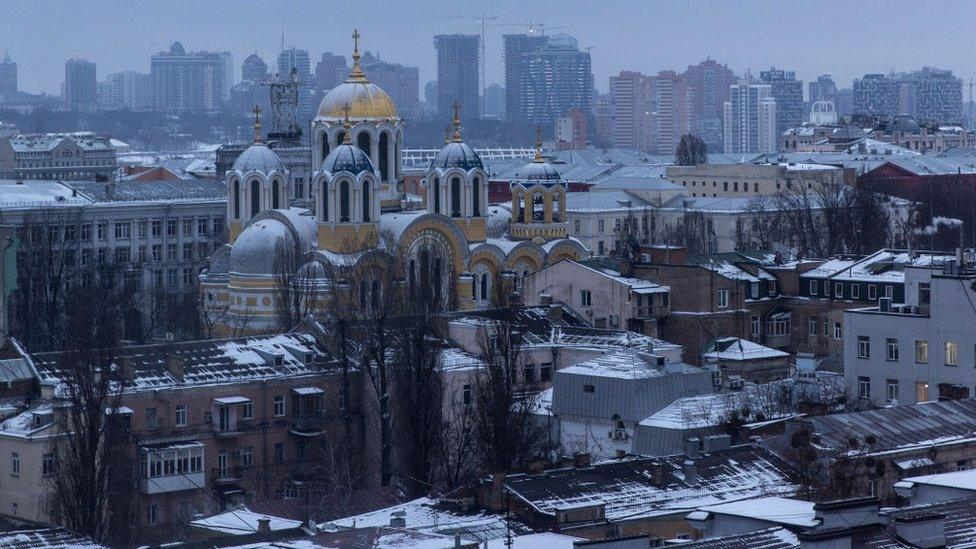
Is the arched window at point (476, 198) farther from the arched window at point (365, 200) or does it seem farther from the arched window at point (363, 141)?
the arched window at point (365, 200)

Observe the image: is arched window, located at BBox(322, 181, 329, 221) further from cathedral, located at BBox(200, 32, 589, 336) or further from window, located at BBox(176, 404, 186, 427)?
window, located at BBox(176, 404, 186, 427)

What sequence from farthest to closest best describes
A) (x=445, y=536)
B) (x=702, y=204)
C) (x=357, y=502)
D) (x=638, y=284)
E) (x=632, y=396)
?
(x=702, y=204)
(x=638, y=284)
(x=632, y=396)
(x=357, y=502)
(x=445, y=536)

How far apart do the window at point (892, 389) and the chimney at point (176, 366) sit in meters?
10.3

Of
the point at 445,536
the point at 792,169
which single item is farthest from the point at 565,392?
the point at 792,169

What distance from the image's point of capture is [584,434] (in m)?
35.8

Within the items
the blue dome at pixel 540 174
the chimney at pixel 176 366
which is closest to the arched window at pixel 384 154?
the blue dome at pixel 540 174

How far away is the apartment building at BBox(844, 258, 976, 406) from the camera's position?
36.2m

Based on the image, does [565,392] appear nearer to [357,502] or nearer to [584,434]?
[584,434]

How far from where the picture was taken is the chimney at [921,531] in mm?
19547

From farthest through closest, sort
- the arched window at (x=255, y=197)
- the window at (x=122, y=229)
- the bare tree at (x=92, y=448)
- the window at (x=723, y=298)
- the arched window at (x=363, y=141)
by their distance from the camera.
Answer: the window at (x=122, y=229)
the arched window at (x=255, y=197)
the arched window at (x=363, y=141)
the window at (x=723, y=298)
the bare tree at (x=92, y=448)

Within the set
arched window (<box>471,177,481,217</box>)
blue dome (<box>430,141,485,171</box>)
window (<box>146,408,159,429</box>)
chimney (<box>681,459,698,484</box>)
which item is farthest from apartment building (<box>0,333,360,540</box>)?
blue dome (<box>430,141,485,171</box>)

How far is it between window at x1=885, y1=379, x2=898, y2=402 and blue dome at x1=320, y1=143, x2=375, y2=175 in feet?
57.4

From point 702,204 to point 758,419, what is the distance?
51202mm

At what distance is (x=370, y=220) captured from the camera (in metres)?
52.4
